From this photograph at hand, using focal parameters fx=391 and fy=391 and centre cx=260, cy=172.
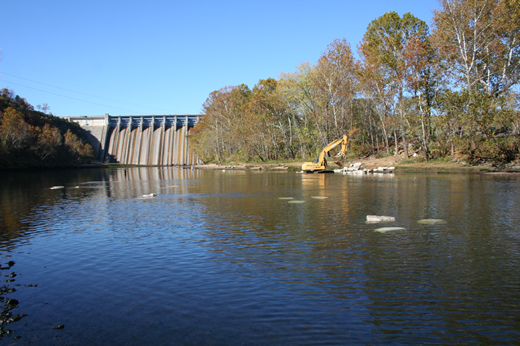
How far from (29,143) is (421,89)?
71608mm

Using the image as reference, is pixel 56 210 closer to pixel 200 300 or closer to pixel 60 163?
pixel 200 300

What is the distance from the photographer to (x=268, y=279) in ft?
26.9

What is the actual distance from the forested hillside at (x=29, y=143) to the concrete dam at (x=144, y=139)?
1851 centimetres

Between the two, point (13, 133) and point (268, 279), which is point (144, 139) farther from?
point (268, 279)

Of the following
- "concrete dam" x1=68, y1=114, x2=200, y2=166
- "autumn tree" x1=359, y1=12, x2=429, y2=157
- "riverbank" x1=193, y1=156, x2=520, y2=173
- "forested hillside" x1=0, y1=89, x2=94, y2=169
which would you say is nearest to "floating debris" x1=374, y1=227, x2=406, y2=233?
"riverbank" x1=193, y1=156, x2=520, y2=173

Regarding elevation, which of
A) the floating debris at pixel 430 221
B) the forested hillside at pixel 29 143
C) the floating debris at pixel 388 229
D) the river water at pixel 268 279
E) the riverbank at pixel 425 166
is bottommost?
the river water at pixel 268 279

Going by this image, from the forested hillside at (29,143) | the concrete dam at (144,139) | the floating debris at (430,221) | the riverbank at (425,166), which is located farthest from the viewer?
the concrete dam at (144,139)

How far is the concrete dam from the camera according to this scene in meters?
131

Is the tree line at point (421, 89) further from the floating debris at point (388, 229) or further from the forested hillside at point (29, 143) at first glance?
the forested hillside at point (29, 143)

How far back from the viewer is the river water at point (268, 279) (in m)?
5.94

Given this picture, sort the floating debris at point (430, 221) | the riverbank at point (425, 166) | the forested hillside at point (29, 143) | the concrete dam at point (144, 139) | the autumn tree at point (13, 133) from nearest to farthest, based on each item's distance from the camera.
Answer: the floating debris at point (430, 221), the riverbank at point (425, 166), the autumn tree at point (13, 133), the forested hillside at point (29, 143), the concrete dam at point (144, 139)

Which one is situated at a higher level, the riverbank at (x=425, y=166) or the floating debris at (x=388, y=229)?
the riverbank at (x=425, y=166)

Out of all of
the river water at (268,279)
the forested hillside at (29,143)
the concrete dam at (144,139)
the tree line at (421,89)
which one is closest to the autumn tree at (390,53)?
the tree line at (421,89)

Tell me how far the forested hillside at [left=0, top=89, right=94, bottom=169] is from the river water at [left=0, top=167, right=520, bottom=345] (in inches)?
2501
